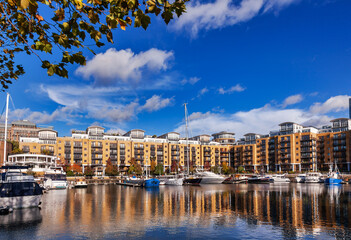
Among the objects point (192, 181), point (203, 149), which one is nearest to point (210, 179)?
point (192, 181)

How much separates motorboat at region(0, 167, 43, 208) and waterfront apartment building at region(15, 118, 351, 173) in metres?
92.3

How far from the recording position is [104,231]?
21.2 m

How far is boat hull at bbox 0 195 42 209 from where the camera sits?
31.1 m

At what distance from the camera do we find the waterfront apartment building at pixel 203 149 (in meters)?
125

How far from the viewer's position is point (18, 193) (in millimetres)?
31578

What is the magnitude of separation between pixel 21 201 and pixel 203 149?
131996mm

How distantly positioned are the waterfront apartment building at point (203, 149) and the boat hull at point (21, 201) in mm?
92445

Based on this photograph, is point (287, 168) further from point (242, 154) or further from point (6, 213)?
point (6, 213)

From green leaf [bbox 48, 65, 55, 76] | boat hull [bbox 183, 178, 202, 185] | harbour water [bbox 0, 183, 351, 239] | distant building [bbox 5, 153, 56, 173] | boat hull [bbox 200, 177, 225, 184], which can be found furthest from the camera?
boat hull [bbox 200, 177, 225, 184]

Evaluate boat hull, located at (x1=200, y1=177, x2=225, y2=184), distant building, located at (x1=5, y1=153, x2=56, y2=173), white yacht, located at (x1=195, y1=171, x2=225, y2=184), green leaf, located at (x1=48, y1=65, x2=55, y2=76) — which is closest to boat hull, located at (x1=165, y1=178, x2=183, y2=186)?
white yacht, located at (x1=195, y1=171, x2=225, y2=184)

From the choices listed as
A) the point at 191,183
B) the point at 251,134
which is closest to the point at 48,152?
the point at 191,183

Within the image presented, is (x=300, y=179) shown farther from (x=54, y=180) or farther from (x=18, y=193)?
(x=18, y=193)

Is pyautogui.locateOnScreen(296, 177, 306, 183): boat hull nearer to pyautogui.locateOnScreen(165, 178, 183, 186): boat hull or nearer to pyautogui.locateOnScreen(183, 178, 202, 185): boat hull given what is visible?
pyautogui.locateOnScreen(183, 178, 202, 185): boat hull

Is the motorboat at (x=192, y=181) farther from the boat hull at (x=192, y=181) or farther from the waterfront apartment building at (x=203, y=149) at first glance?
the waterfront apartment building at (x=203, y=149)
